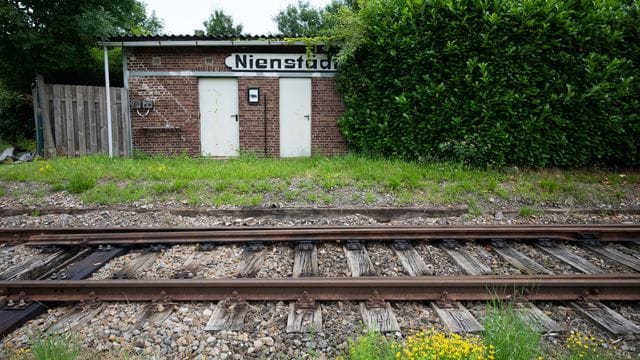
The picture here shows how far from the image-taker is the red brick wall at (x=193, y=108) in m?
11.6

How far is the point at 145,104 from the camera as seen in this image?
38.2ft

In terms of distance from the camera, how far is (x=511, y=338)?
95.5 inches

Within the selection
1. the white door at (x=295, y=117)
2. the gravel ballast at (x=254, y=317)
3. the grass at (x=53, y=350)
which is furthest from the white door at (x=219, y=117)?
the grass at (x=53, y=350)

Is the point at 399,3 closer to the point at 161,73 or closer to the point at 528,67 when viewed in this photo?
the point at 528,67

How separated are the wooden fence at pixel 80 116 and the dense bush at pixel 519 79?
8155mm

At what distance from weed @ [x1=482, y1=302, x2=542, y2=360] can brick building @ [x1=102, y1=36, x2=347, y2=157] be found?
9.48m

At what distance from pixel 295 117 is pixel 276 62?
5.78ft

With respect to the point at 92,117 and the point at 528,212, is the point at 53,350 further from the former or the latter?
the point at 92,117

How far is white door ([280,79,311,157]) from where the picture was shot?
38.8 feet

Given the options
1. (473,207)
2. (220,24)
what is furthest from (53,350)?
(220,24)

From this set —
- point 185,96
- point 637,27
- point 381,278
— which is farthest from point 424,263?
point 185,96

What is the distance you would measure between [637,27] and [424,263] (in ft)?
27.3

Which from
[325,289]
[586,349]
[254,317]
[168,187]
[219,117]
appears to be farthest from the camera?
[219,117]

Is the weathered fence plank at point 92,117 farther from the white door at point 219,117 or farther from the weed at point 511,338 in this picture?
the weed at point 511,338
